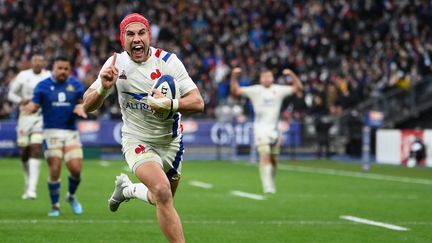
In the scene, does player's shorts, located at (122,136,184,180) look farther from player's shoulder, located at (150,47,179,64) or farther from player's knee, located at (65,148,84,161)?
player's knee, located at (65,148,84,161)

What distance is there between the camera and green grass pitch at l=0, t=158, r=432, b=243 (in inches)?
468

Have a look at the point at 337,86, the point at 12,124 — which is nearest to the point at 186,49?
the point at 337,86

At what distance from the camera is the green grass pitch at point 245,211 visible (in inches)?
468

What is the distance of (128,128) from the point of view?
9516 millimetres

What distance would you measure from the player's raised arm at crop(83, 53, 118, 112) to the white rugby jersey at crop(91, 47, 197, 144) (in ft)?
1.32

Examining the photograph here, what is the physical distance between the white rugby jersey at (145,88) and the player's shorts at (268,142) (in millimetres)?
10732

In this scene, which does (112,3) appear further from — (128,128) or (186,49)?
A: (128,128)

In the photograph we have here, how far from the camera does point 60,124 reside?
47.6 feet

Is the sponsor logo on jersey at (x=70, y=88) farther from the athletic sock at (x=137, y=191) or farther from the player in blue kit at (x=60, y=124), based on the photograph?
the athletic sock at (x=137, y=191)

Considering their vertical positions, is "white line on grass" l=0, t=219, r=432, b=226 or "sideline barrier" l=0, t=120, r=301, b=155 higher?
"sideline barrier" l=0, t=120, r=301, b=155

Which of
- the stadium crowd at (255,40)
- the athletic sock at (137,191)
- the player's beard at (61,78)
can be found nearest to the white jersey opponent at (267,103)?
the player's beard at (61,78)

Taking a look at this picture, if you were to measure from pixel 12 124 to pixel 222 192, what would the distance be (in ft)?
51.0

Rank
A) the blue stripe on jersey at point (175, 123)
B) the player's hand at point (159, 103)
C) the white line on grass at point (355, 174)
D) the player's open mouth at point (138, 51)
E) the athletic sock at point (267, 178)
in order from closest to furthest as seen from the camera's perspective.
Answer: the player's hand at point (159, 103)
the player's open mouth at point (138, 51)
the blue stripe on jersey at point (175, 123)
the athletic sock at point (267, 178)
the white line on grass at point (355, 174)

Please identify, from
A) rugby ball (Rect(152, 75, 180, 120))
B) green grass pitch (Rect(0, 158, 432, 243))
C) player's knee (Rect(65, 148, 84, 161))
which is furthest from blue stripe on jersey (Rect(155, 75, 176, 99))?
player's knee (Rect(65, 148, 84, 161))
